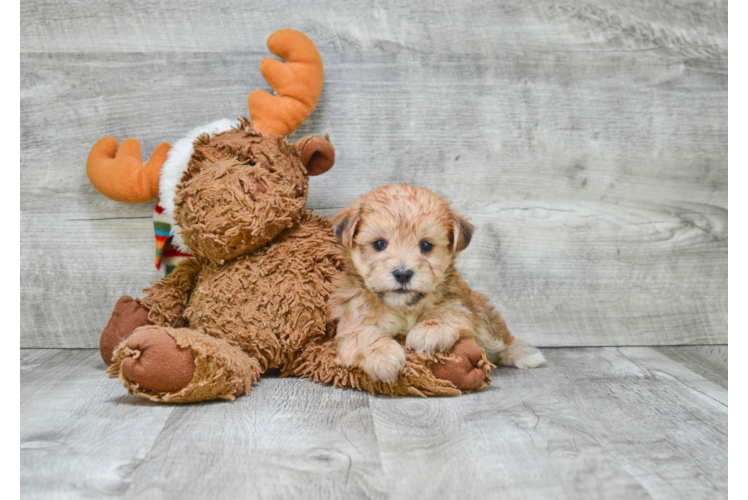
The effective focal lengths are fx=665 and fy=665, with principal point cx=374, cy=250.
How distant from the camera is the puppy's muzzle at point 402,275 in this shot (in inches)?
70.1

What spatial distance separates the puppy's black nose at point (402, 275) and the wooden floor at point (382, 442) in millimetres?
342

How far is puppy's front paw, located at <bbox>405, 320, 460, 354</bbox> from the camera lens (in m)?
1.84

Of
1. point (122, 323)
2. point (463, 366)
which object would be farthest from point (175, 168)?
point (463, 366)

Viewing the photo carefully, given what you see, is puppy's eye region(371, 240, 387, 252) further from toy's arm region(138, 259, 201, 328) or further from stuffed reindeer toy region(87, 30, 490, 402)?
toy's arm region(138, 259, 201, 328)

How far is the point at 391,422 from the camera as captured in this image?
5.49ft

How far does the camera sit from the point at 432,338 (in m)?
1.84

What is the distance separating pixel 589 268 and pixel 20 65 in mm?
2238

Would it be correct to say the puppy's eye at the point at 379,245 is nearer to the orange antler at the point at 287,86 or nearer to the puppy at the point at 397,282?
the puppy at the point at 397,282

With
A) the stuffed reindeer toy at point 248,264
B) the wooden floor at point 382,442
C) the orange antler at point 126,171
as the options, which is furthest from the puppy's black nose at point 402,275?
the orange antler at point 126,171

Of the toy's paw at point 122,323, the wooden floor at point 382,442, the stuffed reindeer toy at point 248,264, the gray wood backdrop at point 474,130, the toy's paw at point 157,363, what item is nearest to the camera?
the wooden floor at point 382,442

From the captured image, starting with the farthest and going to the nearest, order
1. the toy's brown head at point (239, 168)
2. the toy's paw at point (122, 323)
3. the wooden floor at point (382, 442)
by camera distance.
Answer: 1. the toy's paw at point (122, 323)
2. the toy's brown head at point (239, 168)
3. the wooden floor at point (382, 442)

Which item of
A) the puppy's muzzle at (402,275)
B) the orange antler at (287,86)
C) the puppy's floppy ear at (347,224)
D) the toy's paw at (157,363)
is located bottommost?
the toy's paw at (157,363)

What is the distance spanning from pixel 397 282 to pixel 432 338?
194 millimetres

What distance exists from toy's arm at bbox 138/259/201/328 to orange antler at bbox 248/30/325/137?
524 millimetres
